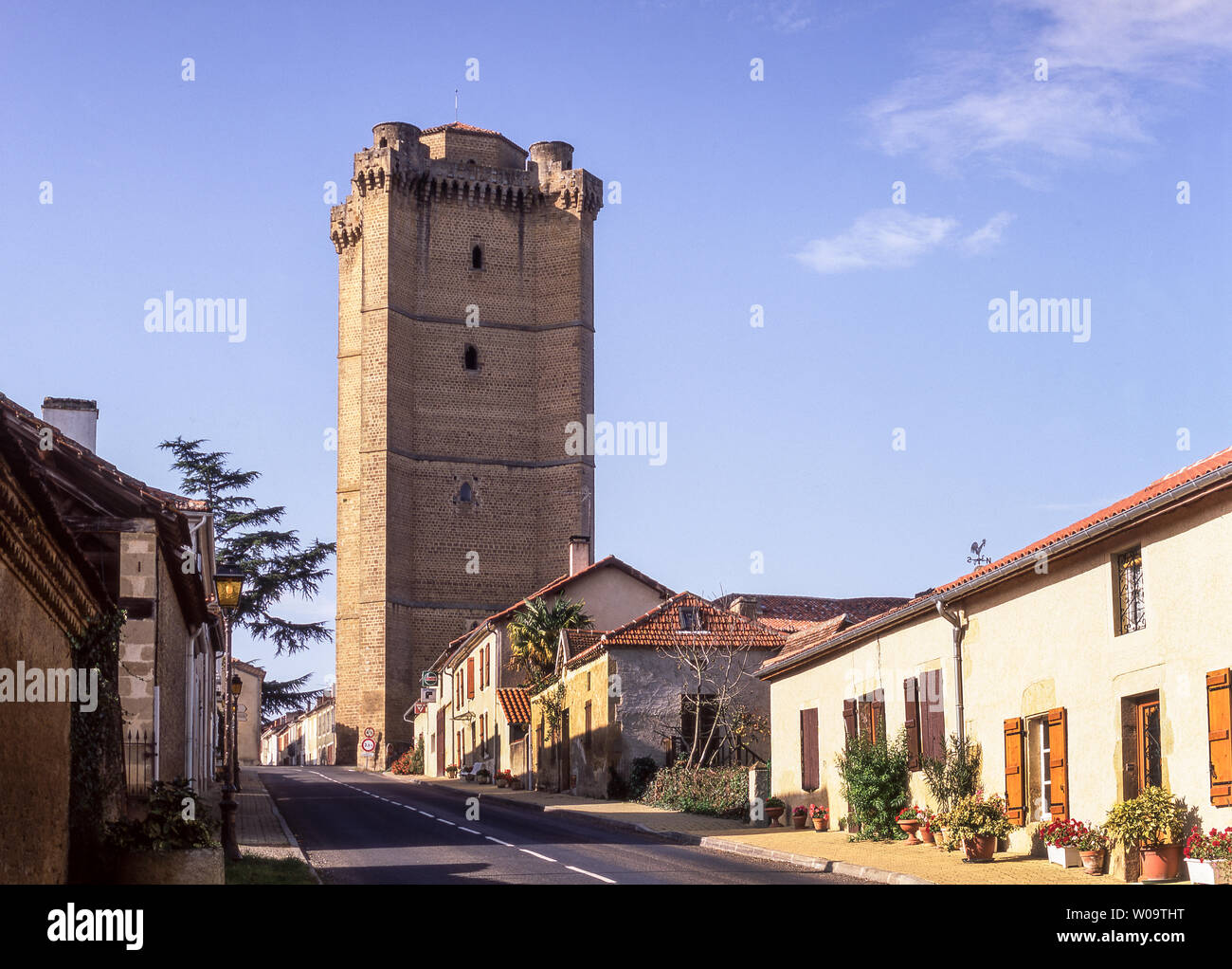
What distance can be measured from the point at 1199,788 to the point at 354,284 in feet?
205

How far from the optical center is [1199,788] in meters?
15.2

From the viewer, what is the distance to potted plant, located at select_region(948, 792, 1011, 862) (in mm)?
18703

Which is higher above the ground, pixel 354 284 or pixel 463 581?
pixel 354 284

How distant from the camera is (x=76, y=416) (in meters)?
26.2

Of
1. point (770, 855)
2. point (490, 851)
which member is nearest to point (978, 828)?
point (770, 855)

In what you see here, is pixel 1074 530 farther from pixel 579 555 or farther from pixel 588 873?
pixel 579 555

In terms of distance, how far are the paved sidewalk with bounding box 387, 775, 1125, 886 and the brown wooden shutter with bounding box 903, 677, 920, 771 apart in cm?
140

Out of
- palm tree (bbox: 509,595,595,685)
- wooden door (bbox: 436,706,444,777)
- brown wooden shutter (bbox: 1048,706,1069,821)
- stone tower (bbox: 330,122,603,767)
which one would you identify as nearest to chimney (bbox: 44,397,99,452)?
brown wooden shutter (bbox: 1048,706,1069,821)

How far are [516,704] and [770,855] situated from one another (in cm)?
2696

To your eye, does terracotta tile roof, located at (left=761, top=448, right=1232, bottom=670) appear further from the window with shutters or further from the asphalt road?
the asphalt road

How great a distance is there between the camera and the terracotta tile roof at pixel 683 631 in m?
36.3

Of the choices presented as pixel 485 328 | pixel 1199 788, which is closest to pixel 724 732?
pixel 1199 788
